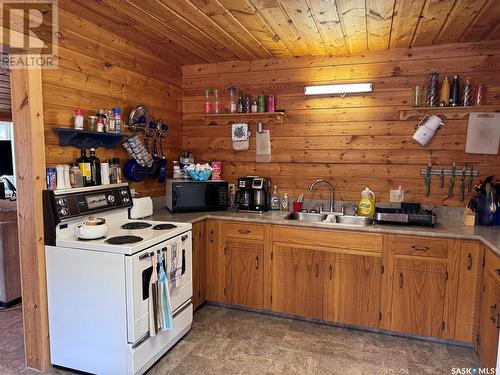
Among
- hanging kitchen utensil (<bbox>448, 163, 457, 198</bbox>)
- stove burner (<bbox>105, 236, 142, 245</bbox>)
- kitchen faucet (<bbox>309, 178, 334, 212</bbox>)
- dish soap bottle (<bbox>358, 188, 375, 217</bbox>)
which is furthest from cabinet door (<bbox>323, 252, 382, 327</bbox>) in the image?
stove burner (<bbox>105, 236, 142, 245</bbox>)

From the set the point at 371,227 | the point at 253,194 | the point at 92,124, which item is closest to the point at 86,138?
the point at 92,124

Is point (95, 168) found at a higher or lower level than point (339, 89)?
lower

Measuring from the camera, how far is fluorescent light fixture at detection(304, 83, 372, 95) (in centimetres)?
305

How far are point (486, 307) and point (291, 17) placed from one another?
2228 mm

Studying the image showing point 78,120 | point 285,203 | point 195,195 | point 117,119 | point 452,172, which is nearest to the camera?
point 78,120

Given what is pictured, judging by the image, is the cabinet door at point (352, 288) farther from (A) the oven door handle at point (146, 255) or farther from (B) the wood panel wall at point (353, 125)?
(A) the oven door handle at point (146, 255)

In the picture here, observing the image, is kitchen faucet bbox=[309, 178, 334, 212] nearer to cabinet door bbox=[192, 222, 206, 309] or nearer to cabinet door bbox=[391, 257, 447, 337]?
cabinet door bbox=[391, 257, 447, 337]

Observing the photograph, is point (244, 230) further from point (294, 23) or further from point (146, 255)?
point (294, 23)

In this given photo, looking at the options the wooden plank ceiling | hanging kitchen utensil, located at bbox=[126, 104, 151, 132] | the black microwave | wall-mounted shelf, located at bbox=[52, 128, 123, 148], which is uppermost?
the wooden plank ceiling

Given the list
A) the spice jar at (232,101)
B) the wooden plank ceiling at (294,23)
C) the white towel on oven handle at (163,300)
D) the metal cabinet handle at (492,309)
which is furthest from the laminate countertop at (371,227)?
the wooden plank ceiling at (294,23)

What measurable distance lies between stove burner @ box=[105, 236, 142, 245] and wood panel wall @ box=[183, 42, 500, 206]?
62.7 inches

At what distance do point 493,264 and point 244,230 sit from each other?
1.74m

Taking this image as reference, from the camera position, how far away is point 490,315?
2.13 meters

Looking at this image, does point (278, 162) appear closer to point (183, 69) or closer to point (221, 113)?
point (221, 113)
